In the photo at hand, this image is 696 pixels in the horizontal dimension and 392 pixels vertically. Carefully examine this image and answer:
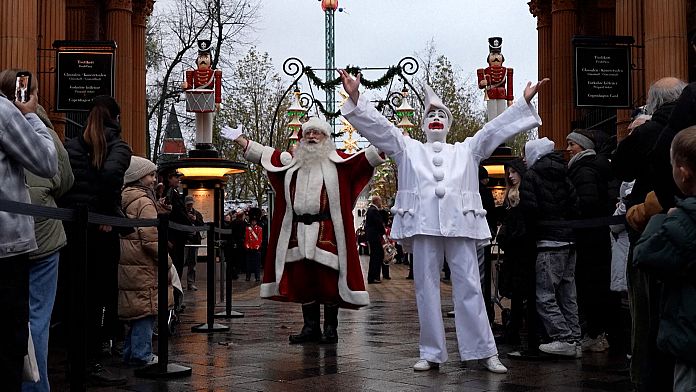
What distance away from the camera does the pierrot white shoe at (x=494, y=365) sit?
7.90m

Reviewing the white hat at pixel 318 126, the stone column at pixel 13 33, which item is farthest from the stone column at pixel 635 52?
the stone column at pixel 13 33

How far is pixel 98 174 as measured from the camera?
7.53 metres

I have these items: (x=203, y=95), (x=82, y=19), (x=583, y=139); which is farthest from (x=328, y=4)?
(x=583, y=139)

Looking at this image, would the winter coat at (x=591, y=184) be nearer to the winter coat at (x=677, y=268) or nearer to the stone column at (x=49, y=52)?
the winter coat at (x=677, y=268)

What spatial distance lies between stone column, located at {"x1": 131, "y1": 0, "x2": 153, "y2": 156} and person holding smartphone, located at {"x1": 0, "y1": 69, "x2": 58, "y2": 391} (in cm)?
2324

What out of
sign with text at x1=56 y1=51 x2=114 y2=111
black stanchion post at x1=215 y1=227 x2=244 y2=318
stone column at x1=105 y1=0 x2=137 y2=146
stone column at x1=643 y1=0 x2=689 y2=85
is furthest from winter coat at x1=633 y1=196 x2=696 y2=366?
stone column at x1=105 y1=0 x2=137 y2=146

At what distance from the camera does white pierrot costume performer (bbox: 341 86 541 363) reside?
8.07 meters

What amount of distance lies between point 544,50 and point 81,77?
1498 cm

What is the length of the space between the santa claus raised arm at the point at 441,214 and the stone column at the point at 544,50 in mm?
21490

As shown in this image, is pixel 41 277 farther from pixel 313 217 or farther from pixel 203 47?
pixel 203 47

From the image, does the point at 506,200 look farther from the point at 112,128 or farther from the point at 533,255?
the point at 112,128

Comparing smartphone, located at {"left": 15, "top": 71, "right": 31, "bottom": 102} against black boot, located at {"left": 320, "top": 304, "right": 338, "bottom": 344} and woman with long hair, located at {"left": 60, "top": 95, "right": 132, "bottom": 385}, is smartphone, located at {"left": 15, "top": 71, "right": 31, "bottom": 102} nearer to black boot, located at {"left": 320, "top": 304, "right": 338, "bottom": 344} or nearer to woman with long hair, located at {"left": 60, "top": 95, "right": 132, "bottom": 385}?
woman with long hair, located at {"left": 60, "top": 95, "right": 132, "bottom": 385}

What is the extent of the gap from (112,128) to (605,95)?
13.4 meters

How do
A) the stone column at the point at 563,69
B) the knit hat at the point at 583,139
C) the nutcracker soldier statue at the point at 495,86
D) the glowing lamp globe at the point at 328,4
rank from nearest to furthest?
1. the knit hat at the point at 583,139
2. the nutcracker soldier statue at the point at 495,86
3. the stone column at the point at 563,69
4. the glowing lamp globe at the point at 328,4
